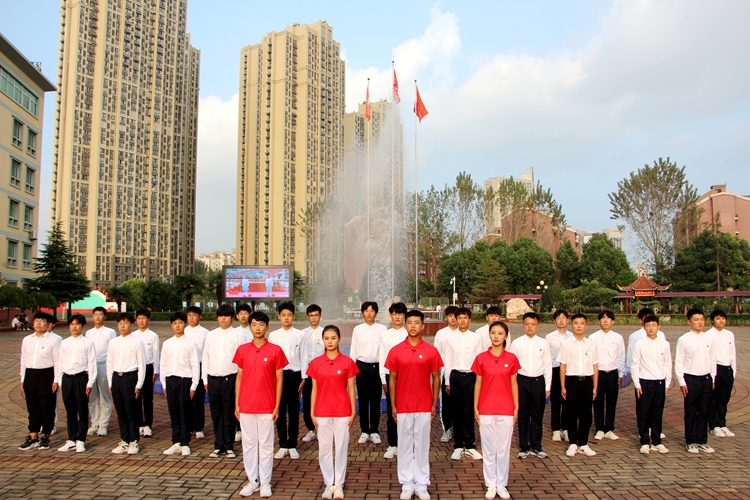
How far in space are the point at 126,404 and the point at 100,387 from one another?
1096mm

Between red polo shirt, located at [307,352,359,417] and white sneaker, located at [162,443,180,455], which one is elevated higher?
red polo shirt, located at [307,352,359,417]

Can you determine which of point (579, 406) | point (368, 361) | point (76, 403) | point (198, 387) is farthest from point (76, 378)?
point (579, 406)

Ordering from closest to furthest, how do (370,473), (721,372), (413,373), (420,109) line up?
(413,373)
(370,473)
(721,372)
(420,109)

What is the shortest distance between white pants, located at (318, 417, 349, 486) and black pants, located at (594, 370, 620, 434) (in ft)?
11.5

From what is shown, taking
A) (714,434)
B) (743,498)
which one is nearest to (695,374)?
(714,434)

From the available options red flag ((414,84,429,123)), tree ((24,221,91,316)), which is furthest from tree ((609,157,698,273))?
tree ((24,221,91,316))

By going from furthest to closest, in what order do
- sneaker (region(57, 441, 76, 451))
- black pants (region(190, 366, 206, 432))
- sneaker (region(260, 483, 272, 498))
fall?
1. black pants (region(190, 366, 206, 432))
2. sneaker (region(57, 441, 76, 451))
3. sneaker (region(260, 483, 272, 498))

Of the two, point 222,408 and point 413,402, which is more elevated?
point 413,402

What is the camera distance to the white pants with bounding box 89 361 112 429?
6.80 m

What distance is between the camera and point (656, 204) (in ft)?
146

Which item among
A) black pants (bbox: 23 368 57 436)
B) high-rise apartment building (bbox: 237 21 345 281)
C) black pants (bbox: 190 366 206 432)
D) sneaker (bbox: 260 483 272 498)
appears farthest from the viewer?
high-rise apartment building (bbox: 237 21 345 281)

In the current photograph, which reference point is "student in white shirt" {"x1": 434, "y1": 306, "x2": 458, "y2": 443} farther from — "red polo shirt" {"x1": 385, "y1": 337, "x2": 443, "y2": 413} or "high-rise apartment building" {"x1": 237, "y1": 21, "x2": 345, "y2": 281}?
"high-rise apartment building" {"x1": 237, "y1": 21, "x2": 345, "y2": 281}

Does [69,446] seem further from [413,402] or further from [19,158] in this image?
[19,158]

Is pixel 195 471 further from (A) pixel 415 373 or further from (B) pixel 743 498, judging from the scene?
(B) pixel 743 498
